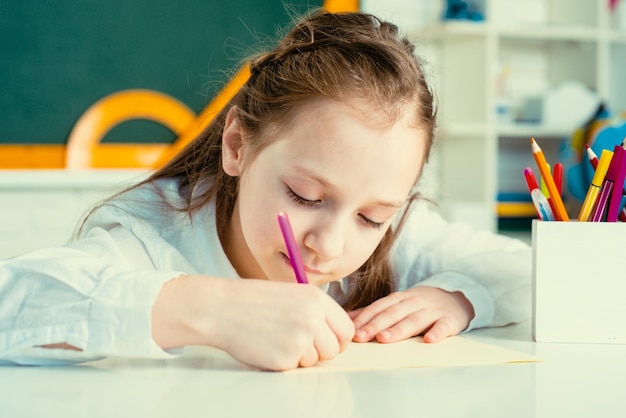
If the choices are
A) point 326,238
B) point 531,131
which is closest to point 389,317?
point 326,238

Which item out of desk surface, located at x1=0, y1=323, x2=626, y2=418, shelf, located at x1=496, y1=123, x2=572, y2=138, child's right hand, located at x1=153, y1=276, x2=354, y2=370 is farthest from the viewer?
shelf, located at x1=496, y1=123, x2=572, y2=138

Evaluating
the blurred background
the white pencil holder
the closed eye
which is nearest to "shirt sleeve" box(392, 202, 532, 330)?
the white pencil holder

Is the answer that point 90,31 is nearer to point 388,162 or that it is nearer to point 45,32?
point 45,32

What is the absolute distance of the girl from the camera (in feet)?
2.15

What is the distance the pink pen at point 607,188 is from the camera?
783 millimetres

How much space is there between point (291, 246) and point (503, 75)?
8.32ft

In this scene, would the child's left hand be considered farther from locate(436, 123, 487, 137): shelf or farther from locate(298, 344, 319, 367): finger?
locate(436, 123, 487, 137): shelf

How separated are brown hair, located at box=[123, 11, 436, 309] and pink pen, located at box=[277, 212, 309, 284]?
18 centimetres

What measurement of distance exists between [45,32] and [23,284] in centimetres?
209

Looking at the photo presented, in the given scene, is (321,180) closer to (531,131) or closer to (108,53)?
(108,53)

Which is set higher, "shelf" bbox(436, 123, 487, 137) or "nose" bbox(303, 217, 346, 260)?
"shelf" bbox(436, 123, 487, 137)

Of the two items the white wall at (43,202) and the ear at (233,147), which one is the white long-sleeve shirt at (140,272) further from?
the white wall at (43,202)

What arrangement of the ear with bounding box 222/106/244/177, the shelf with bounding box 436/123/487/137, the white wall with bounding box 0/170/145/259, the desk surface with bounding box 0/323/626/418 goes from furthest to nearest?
the shelf with bounding box 436/123/487/137 < the white wall with bounding box 0/170/145/259 < the ear with bounding box 222/106/244/177 < the desk surface with bounding box 0/323/626/418

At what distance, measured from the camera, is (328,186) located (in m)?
0.77
